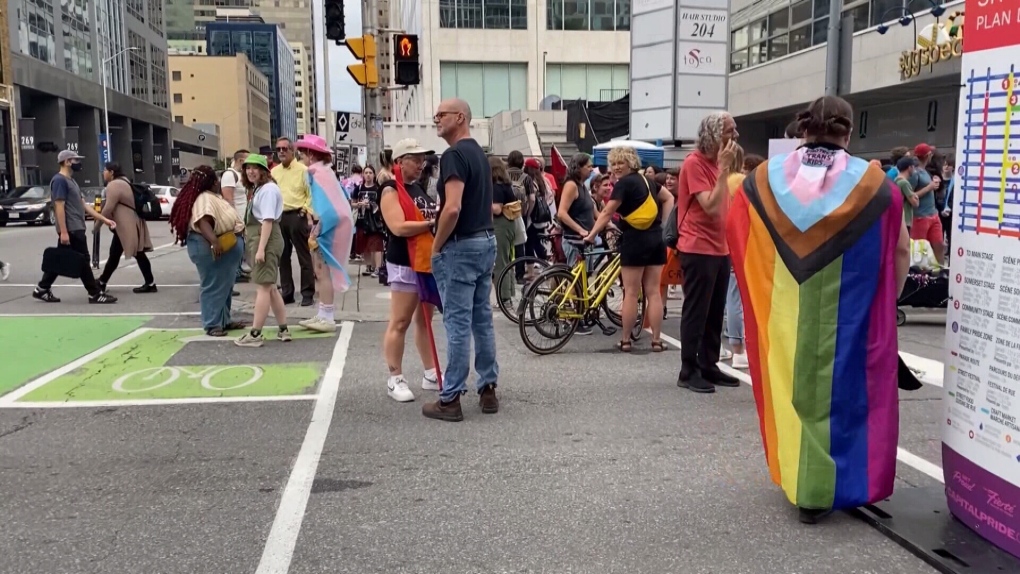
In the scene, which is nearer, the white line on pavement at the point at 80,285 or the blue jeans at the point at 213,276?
the blue jeans at the point at 213,276

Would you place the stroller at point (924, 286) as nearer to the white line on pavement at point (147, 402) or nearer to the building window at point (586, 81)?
the white line on pavement at point (147, 402)

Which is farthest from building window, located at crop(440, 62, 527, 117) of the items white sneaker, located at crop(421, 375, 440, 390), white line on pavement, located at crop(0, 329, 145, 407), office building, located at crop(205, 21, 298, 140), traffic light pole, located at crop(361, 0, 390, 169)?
office building, located at crop(205, 21, 298, 140)

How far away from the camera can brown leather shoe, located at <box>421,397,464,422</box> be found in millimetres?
5321

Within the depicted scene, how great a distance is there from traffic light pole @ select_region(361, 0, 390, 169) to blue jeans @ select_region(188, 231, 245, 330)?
A: 5.14m

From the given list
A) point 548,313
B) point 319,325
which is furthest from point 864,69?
point 319,325

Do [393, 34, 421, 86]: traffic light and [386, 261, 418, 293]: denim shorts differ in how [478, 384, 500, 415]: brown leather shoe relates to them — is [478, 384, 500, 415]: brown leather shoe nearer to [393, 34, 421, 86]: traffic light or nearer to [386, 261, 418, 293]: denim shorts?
[386, 261, 418, 293]: denim shorts

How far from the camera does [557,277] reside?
25.0 feet

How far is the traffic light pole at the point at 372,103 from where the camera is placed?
12914mm

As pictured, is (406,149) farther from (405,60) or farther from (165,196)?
(165,196)

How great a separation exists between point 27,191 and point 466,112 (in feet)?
104

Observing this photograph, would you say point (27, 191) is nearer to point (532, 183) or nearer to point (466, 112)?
point (532, 183)

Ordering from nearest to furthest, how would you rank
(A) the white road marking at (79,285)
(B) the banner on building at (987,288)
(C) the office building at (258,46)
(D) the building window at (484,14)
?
(B) the banner on building at (987,288), (A) the white road marking at (79,285), (D) the building window at (484,14), (C) the office building at (258,46)

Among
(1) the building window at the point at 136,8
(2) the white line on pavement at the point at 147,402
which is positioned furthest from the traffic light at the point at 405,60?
(1) the building window at the point at 136,8

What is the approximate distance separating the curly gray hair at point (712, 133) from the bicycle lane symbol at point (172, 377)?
3793mm
